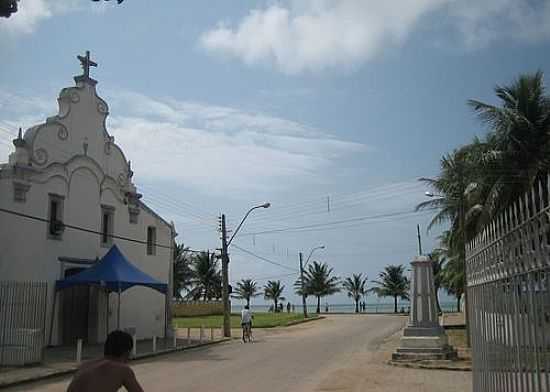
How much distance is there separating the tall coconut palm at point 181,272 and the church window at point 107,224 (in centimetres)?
3968

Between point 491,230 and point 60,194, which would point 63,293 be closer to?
point 60,194

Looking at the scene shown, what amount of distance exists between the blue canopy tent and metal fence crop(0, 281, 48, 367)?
3.86 meters

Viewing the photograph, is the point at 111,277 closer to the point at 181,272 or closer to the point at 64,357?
the point at 64,357

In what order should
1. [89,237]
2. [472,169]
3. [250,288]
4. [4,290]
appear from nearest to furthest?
[4,290] < [472,169] < [89,237] < [250,288]

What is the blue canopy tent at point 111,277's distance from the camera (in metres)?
23.6

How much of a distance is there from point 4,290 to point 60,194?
688 centimetres

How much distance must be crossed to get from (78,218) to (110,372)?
22.4m

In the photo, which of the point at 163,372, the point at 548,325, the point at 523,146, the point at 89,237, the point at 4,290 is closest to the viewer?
the point at 548,325

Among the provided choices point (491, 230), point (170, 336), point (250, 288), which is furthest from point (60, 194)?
point (250, 288)

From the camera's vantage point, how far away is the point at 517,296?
16.3 feet

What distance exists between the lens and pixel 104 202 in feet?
91.2

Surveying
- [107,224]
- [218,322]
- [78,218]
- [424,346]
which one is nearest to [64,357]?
[78,218]

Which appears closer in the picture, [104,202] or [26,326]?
[26,326]

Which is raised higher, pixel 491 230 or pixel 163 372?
pixel 491 230
